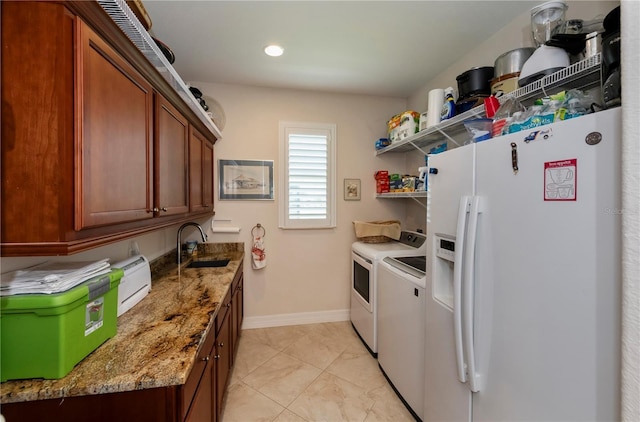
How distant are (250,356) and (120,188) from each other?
1.96 m

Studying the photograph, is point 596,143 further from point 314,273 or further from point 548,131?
point 314,273

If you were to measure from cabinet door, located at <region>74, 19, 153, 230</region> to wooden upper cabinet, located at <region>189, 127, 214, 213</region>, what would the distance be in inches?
28.4

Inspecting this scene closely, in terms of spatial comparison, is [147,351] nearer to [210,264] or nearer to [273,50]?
[210,264]

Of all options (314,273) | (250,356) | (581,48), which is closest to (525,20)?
(581,48)

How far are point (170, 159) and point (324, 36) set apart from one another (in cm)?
143

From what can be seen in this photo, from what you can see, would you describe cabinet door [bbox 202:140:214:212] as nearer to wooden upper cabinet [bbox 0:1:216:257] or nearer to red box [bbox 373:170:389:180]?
wooden upper cabinet [bbox 0:1:216:257]

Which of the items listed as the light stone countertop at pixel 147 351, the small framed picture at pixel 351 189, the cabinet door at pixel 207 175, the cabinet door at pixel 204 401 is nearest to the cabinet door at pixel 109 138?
the light stone countertop at pixel 147 351

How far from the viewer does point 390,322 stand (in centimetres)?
199

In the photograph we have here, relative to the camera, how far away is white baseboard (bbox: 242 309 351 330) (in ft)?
9.47

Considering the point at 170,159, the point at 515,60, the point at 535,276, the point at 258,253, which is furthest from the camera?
the point at 258,253

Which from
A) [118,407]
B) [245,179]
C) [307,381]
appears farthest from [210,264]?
[118,407]

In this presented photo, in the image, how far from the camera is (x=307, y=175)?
294 centimetres

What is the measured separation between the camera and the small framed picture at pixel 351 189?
3.04 meters

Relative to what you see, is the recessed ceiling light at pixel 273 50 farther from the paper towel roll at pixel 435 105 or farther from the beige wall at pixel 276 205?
the paper towel roll at pixel 435 105
